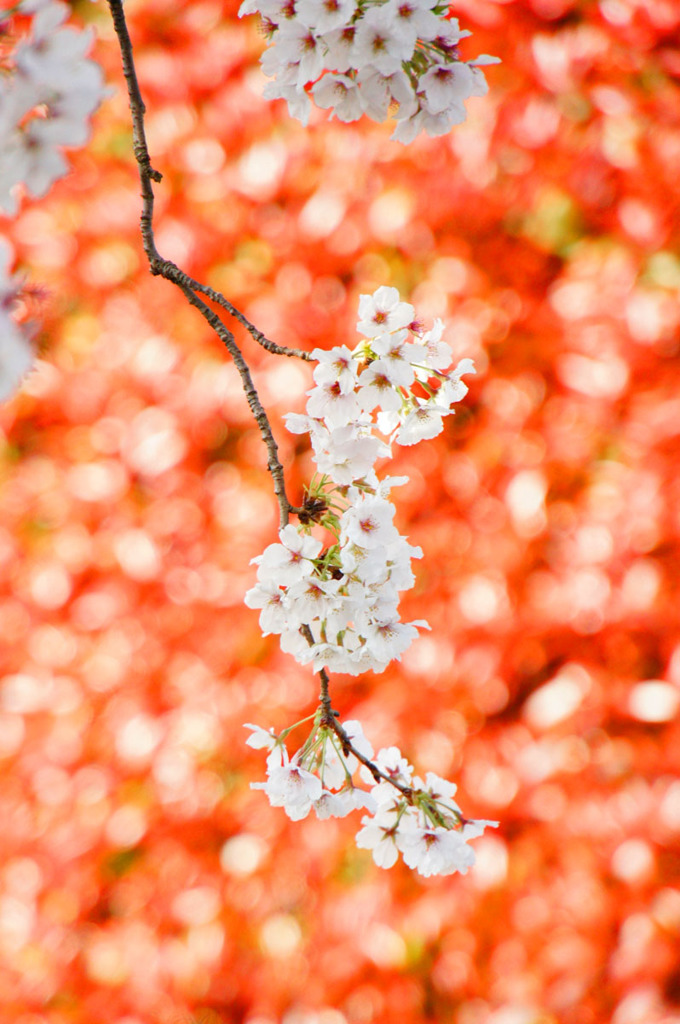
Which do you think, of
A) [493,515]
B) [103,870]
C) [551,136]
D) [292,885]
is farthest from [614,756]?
[551,136]

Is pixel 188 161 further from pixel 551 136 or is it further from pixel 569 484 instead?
pixel 569 484

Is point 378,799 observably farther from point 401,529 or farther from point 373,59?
point 401,529

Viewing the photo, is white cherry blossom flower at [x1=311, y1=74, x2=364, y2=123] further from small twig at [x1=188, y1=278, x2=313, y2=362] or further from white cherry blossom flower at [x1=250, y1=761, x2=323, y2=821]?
white cherry blossom flower at [x1=250, y1=761, x2=323, y2=821]

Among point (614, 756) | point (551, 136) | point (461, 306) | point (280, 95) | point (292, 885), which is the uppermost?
point (551, 136)

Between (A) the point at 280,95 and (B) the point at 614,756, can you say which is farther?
(B) the point at 614,756

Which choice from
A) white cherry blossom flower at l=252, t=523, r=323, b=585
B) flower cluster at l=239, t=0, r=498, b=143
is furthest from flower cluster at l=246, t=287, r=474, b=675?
flower cluster at l=239, t=0, r=498, b=143
